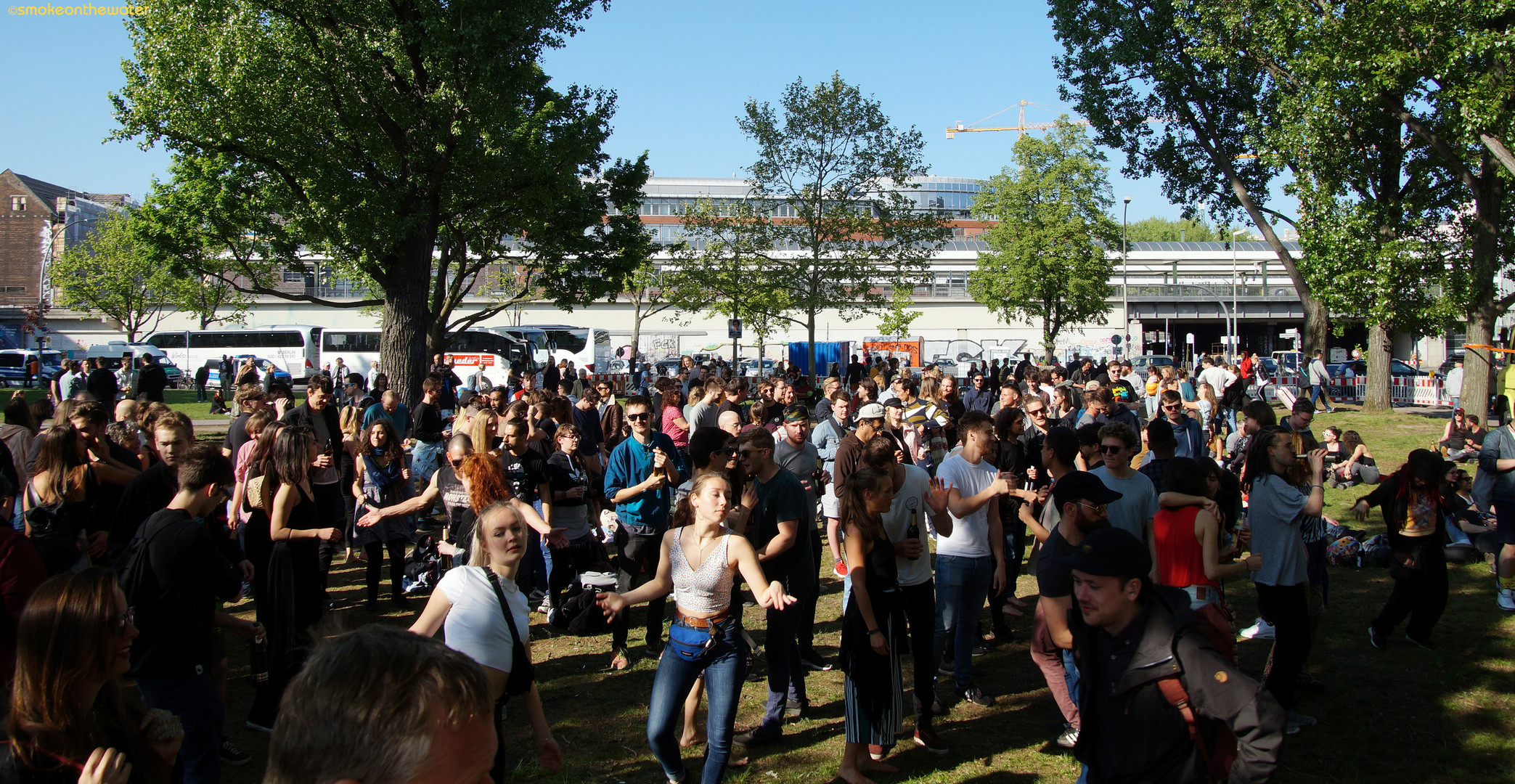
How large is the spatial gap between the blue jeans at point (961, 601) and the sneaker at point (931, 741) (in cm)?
45

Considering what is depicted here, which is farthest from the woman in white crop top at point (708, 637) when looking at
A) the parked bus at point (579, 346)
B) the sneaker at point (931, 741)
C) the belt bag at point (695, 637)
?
the parked bus at point (579, 346)

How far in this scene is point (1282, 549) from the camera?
16.4 ft

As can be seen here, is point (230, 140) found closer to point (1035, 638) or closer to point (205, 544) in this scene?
point (205, 544)

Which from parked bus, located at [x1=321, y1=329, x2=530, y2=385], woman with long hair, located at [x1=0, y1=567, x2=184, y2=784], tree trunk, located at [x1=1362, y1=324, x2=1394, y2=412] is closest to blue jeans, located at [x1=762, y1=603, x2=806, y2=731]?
woman with long hair, located at [x1=0, y1=567, x2=184, y2=784]

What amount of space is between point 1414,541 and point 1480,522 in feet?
11.2

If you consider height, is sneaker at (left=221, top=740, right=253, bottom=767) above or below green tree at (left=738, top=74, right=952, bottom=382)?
below

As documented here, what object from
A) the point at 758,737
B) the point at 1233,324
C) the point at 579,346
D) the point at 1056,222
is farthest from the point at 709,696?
the point at 1233,324

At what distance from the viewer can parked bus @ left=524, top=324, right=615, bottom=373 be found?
149ft

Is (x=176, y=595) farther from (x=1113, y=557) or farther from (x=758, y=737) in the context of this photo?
(x=1113, y=557)

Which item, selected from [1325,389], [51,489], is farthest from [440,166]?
[1325,389]

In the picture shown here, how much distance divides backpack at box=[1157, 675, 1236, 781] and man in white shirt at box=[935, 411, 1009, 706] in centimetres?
265

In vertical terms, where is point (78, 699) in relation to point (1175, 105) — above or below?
below

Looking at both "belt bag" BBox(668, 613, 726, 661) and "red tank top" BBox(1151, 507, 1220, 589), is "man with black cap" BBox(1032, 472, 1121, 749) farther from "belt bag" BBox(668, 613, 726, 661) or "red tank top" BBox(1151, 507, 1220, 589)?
"belt bag" BBox(668, 613, 726, 661)

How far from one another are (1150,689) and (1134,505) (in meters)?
2.59
